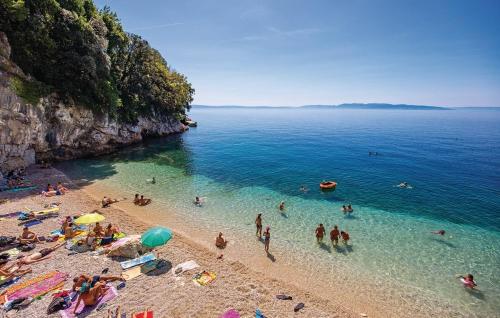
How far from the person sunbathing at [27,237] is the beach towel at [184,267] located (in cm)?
903

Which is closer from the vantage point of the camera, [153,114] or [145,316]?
[145,316]

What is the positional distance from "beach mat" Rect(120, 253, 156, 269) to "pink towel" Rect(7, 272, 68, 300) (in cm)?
252

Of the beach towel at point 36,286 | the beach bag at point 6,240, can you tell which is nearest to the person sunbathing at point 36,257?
the beach towel at point 36,286

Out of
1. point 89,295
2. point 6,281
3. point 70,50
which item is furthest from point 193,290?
point 70,50

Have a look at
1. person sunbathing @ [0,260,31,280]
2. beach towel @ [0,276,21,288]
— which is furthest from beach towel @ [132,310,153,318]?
person sunbathing @ [0,260,31,280]

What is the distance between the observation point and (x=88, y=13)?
3466 cm

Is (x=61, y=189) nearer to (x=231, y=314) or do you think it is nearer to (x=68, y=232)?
(x=68, y=232)

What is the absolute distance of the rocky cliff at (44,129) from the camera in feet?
77.9

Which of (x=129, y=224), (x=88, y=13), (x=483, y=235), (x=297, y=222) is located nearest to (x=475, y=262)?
(x=483, y=235)

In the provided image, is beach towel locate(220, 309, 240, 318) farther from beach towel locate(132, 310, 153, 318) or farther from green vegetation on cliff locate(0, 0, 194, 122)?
green vegetation on cliff locate(0, 0, 194, 122)

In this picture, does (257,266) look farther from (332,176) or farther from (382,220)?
(332,176)

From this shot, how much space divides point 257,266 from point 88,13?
41561 mm

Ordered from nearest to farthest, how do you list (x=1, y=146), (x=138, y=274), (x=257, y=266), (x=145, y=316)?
(x=145, y=316), (x=138, y=274), (x=257, y=266), (x=1, y=146)

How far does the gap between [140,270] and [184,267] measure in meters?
2.21
